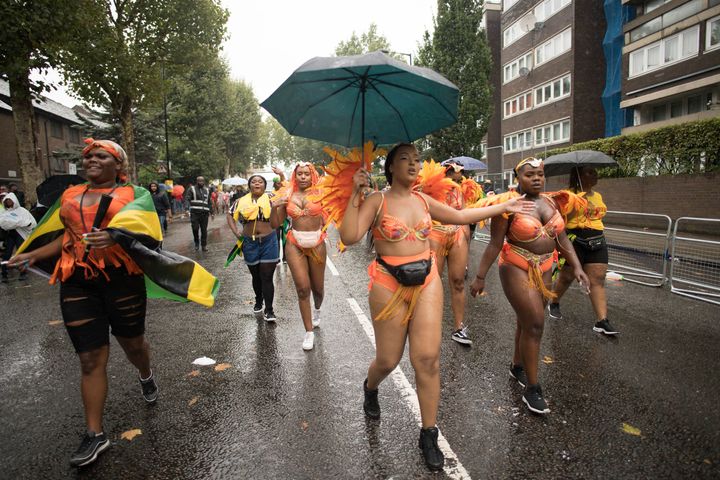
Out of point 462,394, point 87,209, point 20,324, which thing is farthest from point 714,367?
point 20,324

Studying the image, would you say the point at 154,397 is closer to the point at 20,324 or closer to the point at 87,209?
the point at 87,209

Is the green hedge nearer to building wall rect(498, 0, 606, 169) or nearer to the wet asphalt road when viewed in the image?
building wall rect(498, 0, 606, 169)

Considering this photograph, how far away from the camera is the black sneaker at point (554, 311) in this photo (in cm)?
608

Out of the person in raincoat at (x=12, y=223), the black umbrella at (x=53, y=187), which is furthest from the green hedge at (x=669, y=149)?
the person in raincoat at (x=12, y=223)

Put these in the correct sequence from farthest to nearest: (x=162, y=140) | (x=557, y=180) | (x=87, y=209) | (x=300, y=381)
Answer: (x=162, y=140) → (x=557, y=180) → (x=300, y=381) → (x=87, y=209)

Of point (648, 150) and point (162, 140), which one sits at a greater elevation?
point (162, 140)

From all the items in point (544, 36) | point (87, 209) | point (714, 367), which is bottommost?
point (714, 367)

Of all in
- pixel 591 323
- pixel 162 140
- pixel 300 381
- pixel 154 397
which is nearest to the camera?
pixel 154 397

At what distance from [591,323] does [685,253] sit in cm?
338

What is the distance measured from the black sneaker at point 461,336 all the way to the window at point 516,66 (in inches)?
1246

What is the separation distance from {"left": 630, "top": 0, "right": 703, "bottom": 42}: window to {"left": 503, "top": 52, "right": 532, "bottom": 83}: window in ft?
27.6

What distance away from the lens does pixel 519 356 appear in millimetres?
4004

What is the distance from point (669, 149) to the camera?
16609 mm

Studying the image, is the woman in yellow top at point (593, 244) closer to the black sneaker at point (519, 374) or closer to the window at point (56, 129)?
the black sneaker at point (519, 374)
